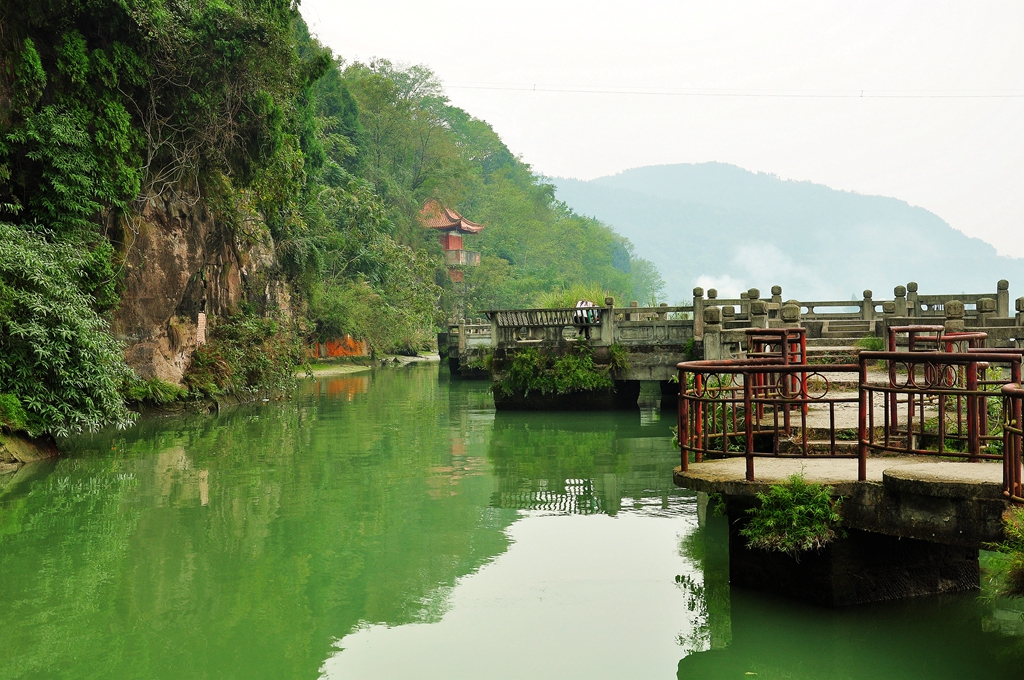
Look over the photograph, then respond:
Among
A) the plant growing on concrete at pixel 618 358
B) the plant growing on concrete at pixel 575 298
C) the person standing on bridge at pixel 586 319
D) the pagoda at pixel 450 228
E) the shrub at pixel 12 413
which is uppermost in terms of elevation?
the pagoda at pixel 450 228

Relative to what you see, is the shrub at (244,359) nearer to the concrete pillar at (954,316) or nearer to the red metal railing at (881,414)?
the red metal railing at (881,414)

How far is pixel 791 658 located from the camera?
5.82m

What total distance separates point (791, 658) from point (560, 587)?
2.15m

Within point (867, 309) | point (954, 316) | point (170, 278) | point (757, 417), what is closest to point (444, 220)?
point (170, 278)

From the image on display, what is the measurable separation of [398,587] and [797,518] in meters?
3.28

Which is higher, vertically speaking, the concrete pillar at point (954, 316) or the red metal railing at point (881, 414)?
the concrete pillar at point (954, 316)

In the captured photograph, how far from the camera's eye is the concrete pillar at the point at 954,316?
11.5 meters

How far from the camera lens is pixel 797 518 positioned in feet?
19.3

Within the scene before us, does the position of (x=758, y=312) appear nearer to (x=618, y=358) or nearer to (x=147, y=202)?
(x=618, y=358)

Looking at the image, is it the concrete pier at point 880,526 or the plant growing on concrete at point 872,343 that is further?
the plant growing on concrete at point 872,343

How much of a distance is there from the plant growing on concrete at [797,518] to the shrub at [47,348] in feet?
34.4

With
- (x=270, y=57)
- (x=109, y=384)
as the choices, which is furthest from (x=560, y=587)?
(x=270, y=57)

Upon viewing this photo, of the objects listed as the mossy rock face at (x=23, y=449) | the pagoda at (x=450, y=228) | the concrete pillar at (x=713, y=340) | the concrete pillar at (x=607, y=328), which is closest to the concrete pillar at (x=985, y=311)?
the concrete pillar at (x=713, y=340)

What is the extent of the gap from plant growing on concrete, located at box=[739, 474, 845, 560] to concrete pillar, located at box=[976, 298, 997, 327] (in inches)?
350
